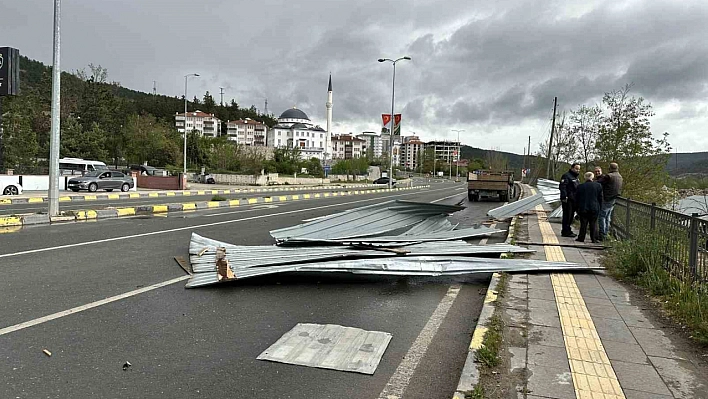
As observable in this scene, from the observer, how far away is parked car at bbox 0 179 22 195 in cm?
2781

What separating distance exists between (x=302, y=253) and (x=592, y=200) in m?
6.25

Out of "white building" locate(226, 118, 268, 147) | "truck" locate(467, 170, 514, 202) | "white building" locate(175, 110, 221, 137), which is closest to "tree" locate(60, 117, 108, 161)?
"truck" locate(467, 170, 514, 202)

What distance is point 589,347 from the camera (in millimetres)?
4516

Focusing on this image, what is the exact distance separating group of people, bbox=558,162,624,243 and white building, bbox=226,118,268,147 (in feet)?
437

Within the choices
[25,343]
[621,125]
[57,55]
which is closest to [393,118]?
[621,125]

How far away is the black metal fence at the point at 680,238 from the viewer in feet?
20.1

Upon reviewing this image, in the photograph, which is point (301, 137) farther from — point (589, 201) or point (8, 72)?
point (589, 201)

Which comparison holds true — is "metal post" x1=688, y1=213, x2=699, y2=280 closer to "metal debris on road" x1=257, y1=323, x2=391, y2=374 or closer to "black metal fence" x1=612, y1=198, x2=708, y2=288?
"black metal fence" x1=612, y1=198, x2=708, y2=288

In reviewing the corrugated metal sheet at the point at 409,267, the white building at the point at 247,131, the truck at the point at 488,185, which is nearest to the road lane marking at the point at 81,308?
the corrugated metal sheet at the point at 409,267

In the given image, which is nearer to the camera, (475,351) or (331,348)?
(475,351)

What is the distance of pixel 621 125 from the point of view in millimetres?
17469

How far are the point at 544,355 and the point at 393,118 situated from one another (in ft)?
124

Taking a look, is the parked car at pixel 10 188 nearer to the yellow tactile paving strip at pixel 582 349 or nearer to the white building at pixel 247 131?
the yellow tactile paving strip at pixel 582 349

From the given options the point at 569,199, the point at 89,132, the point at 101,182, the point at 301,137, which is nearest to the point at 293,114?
the point at 301,137
